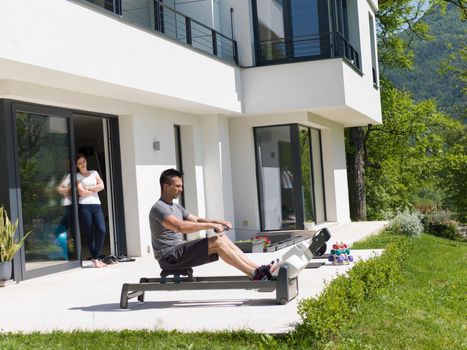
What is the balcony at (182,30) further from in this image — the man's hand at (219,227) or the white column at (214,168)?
the man's hand at (219,227)

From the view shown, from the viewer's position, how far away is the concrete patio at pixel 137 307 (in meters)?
6.72

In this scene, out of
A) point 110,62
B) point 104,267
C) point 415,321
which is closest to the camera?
point 415,321

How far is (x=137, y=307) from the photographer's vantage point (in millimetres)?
→ 7789

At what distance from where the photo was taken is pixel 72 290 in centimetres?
959

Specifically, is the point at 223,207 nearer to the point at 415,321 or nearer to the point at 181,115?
the point at 181,115

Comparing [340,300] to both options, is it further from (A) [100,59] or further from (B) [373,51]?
(B) [373,51]

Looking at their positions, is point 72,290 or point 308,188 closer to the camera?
point 72,290

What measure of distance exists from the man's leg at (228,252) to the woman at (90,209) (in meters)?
5.20

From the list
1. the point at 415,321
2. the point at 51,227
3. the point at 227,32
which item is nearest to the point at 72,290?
the point at 51,227

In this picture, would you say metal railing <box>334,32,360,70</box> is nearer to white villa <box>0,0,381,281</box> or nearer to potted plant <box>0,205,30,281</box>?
white villa <box>0,0,381,281</box>

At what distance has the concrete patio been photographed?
6.72 meters

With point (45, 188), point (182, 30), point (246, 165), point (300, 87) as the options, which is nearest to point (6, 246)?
point (45, 188)

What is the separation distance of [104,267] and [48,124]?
270 centimetres

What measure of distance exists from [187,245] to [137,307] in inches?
34.1
